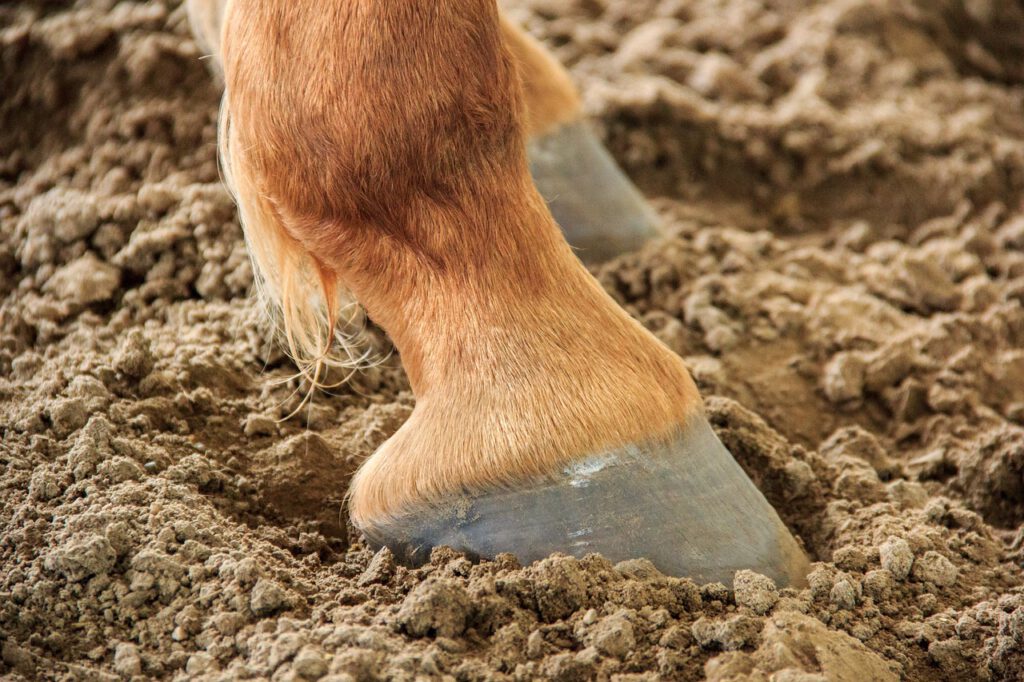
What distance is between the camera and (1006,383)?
1.66 m

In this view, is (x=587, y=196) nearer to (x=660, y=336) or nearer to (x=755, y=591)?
(x=660, y=336)

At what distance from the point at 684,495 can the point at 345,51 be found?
0.59 metres

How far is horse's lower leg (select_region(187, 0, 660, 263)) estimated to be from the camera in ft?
5.86

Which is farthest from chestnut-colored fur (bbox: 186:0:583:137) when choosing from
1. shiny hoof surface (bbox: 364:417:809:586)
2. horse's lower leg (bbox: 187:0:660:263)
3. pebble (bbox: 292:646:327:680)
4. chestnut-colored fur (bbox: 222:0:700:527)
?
pebble (bbox: 292:646:327:680)

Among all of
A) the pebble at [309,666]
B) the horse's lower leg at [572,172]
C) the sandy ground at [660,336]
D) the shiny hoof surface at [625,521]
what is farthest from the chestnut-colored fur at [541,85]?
the pebble at [309,666]

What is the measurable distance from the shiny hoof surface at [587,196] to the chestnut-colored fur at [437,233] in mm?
563

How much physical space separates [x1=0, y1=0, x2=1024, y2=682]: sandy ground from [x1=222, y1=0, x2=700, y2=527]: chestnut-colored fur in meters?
0.13

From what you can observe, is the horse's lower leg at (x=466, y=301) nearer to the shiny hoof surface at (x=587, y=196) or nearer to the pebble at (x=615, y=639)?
the pebble at (x=615, y=639)

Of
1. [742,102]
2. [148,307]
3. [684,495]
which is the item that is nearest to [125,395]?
[148,307]

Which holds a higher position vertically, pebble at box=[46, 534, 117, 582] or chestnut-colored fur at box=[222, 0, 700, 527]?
chestnut-colored fur at box=[222, 0, 700, 527]

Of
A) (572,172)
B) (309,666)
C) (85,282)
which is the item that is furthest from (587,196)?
(309,666)

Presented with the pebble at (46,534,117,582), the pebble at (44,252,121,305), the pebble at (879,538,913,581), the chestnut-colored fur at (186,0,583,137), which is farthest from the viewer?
the chestnut-colored fur at (186,0,583,137)

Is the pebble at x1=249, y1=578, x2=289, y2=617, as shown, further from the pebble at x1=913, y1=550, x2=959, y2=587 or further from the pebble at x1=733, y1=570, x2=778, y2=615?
the pebble at x1=913, y1=550, x2=959, y2=587

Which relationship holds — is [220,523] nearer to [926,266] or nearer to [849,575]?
[849,575]
